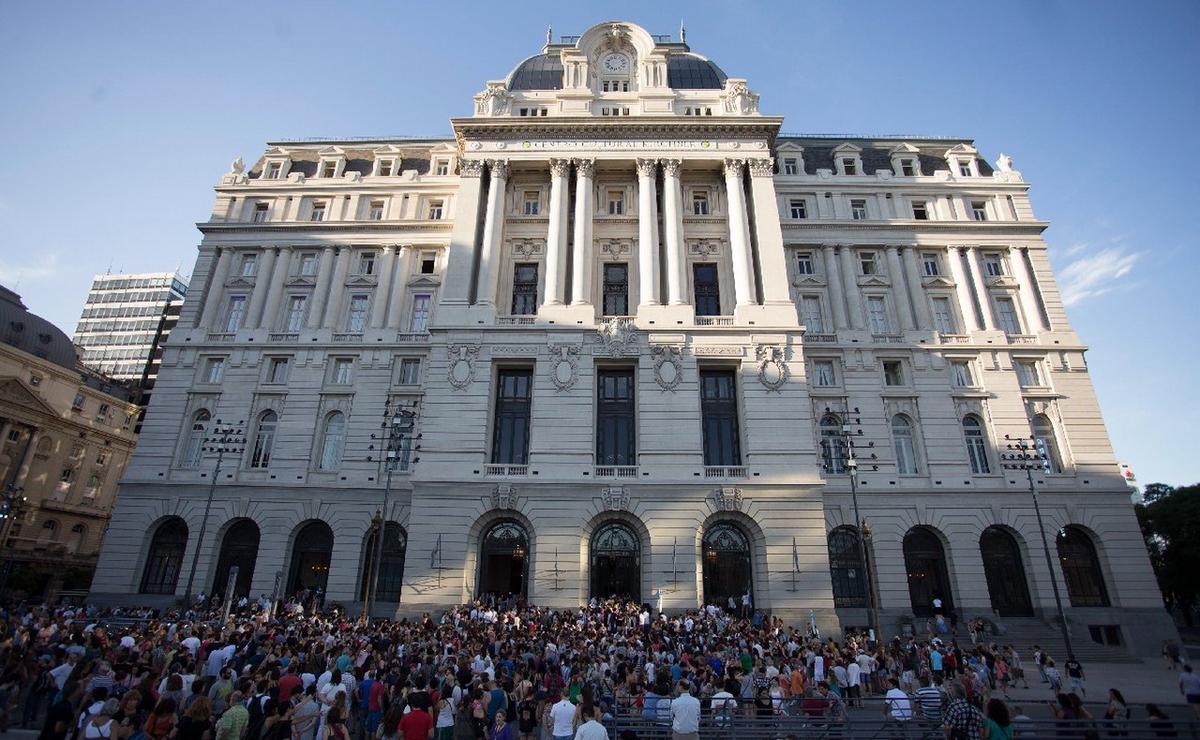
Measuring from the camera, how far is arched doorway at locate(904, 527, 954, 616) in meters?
35.3

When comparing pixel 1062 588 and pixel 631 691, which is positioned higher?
pixel 1062 588

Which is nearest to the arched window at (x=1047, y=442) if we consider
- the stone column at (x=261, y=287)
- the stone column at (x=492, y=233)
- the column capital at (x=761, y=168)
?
the column capital at (x=761, y=168)

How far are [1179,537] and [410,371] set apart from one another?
61.7 m

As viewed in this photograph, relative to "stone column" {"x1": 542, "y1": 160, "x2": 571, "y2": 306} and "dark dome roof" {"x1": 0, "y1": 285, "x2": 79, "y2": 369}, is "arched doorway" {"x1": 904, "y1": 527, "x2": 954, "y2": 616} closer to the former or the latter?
"stone column" {"x1": 542, "y1": 160, "x2": 571, "y2": 306}

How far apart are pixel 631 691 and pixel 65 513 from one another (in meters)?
69.7

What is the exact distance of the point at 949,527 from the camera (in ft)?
119

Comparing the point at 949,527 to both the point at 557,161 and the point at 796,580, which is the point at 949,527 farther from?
the point at 557,161

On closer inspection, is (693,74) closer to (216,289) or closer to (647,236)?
(647,236)

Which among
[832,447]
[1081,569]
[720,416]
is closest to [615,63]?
[720,416]

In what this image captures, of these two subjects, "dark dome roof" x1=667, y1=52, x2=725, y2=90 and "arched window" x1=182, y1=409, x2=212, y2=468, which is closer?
"arched window" x1=182, y1=409, x2=212, y2=468

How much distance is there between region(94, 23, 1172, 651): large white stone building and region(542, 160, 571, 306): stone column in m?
0.21

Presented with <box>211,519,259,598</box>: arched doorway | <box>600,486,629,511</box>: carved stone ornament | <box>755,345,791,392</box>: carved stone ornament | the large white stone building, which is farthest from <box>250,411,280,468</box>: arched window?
<box>755,345,791,392</box>: carved stone ornament

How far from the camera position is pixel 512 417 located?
36.6m

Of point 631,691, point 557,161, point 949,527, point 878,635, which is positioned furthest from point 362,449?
point 949,527
